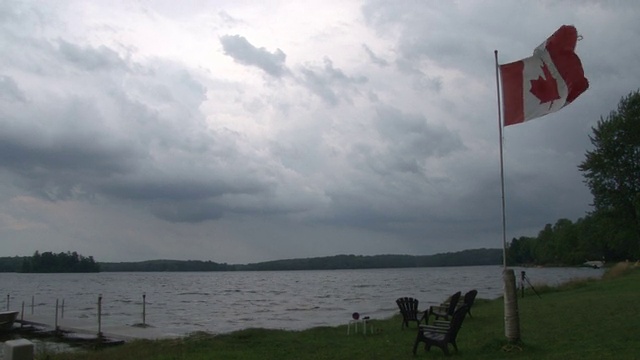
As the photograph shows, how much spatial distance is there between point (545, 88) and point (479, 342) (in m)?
5.56

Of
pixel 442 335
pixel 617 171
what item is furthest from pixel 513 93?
pixel 617 171

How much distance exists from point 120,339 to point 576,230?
11984 centimetres

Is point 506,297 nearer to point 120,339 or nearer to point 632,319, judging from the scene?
point 632,319

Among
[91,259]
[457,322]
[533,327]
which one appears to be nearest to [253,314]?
[533,327]

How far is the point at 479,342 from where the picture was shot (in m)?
12.5

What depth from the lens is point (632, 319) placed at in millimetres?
13547

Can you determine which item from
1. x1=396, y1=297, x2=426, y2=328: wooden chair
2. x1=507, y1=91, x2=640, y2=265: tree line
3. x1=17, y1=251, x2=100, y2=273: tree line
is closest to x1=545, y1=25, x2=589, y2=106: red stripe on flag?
x1=396, y1=297, x2=426, y2=328: wooden chair

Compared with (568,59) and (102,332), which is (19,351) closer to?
(568,59)

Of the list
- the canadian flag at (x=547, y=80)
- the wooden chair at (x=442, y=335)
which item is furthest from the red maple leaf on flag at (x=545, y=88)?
the wooden chair at (x=442, y=335)

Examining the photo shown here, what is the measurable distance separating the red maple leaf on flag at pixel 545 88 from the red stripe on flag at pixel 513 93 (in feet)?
0.81

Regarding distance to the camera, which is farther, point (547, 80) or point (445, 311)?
point (445, 311)

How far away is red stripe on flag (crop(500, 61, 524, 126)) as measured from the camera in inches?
412

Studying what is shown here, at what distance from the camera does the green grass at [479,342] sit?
10.2m

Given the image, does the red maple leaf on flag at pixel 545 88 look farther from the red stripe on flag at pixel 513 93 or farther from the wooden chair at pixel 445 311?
the wooden chair at pixel 445 311
